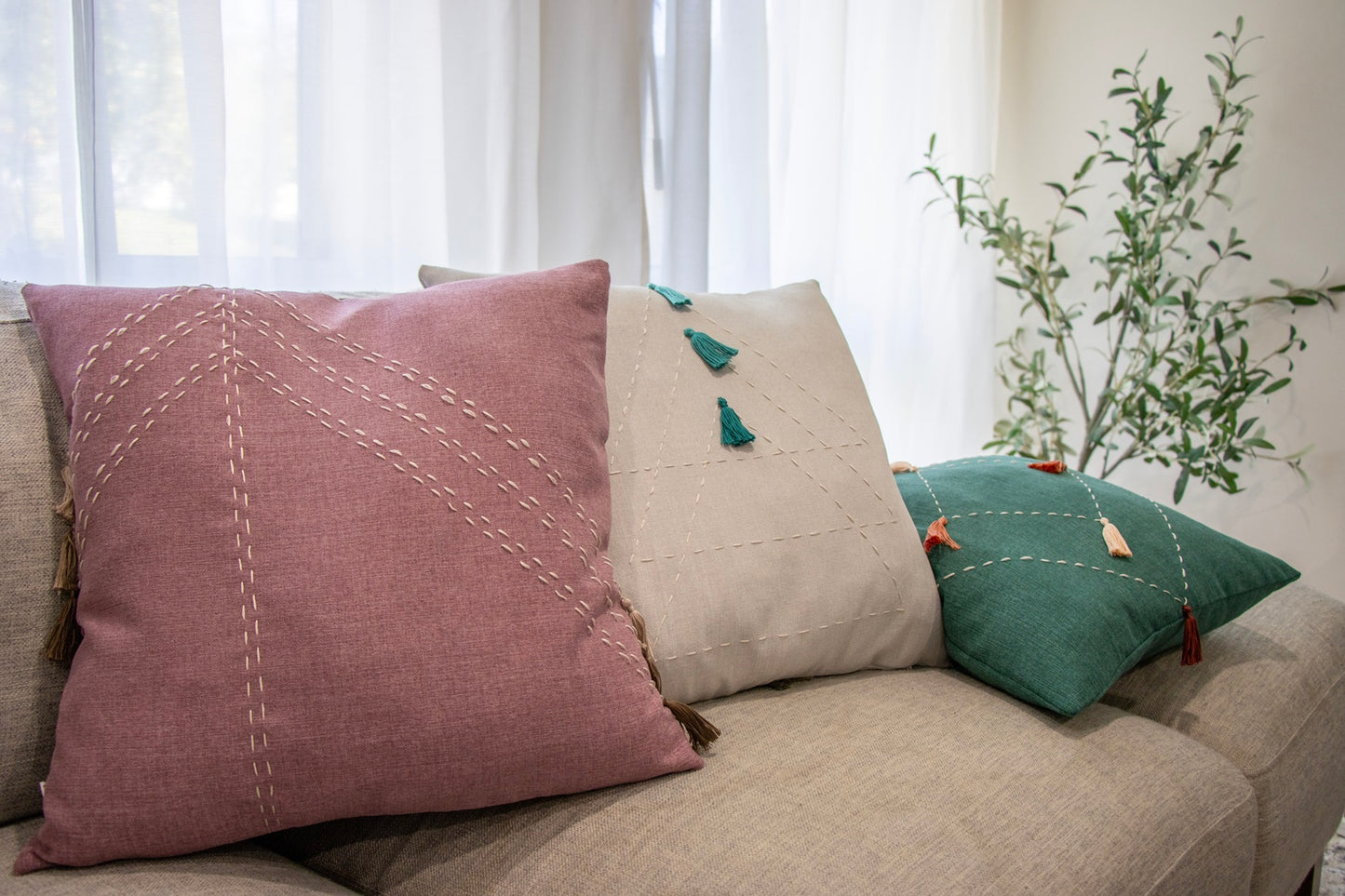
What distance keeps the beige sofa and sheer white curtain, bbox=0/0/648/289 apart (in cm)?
43

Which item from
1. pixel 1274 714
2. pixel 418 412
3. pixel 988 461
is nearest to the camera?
pixel 418 412

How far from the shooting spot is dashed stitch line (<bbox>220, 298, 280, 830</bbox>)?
629 millimetres

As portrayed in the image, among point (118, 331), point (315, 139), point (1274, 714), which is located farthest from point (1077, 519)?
point (315, 139)

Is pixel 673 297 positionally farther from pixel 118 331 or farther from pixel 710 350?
pixel 118 331

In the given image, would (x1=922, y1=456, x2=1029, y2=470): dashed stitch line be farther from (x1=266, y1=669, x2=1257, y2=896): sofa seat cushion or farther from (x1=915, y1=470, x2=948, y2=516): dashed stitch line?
(x1=266, y1=669, x2=1257, y2=896): sofa seat cushion

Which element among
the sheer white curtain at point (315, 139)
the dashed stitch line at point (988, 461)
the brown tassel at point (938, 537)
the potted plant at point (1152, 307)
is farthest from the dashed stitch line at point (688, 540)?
the potted plant at point (1152, 307)

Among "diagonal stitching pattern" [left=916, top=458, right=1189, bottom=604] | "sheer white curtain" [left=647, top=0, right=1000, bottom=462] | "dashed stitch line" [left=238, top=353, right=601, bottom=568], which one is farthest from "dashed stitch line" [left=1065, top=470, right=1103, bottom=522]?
"sheer white curtain" [left=647, top=0, right=1000, bottom=462]

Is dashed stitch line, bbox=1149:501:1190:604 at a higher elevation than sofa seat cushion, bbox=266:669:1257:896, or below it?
higher

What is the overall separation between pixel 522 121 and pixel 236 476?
42.4 inches

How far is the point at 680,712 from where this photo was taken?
0.82 m

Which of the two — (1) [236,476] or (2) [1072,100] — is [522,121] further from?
(2) [1072,100]

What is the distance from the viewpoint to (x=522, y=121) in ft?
5.15

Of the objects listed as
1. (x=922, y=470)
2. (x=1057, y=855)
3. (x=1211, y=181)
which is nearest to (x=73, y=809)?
(x=1057, y=855)

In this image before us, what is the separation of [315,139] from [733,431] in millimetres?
824
